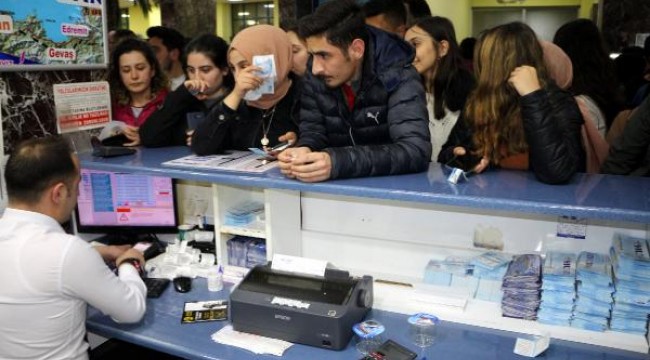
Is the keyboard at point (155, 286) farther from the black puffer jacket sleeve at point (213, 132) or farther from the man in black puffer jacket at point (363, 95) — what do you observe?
the man in black puffer jacket at point (363, 95)

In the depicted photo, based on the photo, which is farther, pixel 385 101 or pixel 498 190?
pixel 385 101

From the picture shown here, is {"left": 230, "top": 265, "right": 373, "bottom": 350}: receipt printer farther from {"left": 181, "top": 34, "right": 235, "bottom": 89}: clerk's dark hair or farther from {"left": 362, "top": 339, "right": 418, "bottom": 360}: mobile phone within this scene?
→ {"left": 181, "top": 34, "right": 235, "bottom": 89}: clerk's dark hair

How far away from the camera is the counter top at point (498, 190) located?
4.44ft

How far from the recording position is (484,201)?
4.68 feet

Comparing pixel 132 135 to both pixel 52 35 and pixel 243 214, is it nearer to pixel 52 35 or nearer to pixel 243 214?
pixel 52 35

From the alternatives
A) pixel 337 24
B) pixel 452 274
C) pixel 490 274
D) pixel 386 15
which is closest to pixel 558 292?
pixel 490 274

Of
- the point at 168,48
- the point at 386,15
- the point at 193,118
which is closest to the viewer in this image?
the point at 193,118

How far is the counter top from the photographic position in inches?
53.2

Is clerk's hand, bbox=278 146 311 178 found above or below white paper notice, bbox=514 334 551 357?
above

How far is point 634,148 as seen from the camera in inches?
85.3

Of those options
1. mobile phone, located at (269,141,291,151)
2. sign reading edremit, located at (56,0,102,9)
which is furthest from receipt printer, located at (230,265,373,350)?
sign reading edremit, located at (56,0,102,9)

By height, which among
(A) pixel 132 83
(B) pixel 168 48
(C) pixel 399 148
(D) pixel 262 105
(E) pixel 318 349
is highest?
(B) pixel 168 48

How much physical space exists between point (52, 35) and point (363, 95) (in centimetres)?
136

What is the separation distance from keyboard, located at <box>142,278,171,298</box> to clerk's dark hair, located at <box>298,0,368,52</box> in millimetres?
1052
